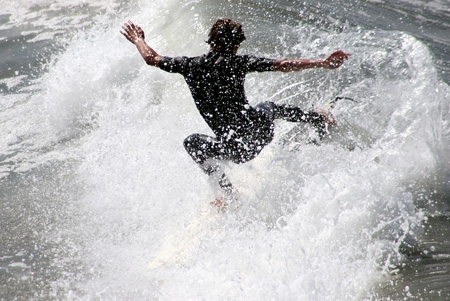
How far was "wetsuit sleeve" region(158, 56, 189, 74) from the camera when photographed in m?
3.16

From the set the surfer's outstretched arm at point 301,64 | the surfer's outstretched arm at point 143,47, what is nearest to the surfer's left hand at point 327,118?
the surfer's outstretched arm at point 301,64

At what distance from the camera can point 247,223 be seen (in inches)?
140

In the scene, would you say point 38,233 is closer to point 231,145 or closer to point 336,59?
point 231,145

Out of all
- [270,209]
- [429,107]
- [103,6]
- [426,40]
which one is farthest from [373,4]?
[103,6]

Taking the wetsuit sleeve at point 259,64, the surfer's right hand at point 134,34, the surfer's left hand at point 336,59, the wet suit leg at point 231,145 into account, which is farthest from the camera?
the surfer's right hand at point 134,34

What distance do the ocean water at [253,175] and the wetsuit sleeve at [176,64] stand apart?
111cm

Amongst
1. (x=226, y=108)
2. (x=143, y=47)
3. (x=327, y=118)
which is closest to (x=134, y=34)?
(x=143, y=47)

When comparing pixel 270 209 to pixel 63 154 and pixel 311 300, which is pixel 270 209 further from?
pixel 63 154

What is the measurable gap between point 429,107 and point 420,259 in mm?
1734

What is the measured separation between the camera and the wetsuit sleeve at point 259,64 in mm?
2994

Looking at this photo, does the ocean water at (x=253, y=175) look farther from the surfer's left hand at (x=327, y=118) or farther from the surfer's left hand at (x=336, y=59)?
the surfer's left hand at (x=336, y=59)

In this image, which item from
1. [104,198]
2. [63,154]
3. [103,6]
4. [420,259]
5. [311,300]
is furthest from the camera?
[103,6]

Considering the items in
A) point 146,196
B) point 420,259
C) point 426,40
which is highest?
point 426,40

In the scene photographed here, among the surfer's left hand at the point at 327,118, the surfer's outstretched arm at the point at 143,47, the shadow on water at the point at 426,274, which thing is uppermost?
the surfer's outstretched arm at the point at 143,47
